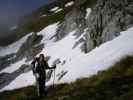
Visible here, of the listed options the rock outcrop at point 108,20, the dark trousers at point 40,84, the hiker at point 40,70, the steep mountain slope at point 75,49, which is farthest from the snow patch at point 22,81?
the hiker at point 40,70

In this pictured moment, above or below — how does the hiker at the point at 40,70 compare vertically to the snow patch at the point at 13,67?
below

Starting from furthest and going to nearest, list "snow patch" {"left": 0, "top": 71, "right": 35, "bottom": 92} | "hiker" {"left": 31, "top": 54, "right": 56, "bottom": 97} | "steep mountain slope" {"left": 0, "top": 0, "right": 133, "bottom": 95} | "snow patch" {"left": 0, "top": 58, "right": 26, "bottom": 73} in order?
"snow patch" {"left": 0, "top": 58, "right": 26, "bottom": 73}, "snow patch" {"left": 0, "top": 71, "right": 35, "bottom": 92}, "steep mountain slope" {"left": 0, "top": 0, "right": 133, "bottom": 95}, "hiker" {"left": 31, "top": 54, "right": 56, "bottom": 97}

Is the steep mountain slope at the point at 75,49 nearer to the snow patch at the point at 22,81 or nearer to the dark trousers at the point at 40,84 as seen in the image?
the snow patch at the point at 22,81

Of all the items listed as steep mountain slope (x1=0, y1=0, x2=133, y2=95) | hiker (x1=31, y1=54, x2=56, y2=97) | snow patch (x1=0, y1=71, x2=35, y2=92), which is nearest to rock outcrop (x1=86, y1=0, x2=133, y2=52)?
steep mountain slope (x1=0, y1=0, x2=133, y2=95)

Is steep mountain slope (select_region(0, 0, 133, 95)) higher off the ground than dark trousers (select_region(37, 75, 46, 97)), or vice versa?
steep mountain slope (select_region(0, 0, 133, 95))

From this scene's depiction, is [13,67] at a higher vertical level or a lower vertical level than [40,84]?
higher

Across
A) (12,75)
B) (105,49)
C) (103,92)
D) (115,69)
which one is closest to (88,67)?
(105,49)

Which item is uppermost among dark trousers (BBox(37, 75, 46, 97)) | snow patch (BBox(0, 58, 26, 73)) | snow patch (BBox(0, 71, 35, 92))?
snow patch (BBox(0, 58, 26, 73))

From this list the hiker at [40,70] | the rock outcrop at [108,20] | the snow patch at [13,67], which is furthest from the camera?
the snow patch at [13,67]

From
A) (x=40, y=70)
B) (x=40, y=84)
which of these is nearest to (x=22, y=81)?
Answer: (x=40, y=84)

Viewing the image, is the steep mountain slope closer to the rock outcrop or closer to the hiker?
the rock outcrop

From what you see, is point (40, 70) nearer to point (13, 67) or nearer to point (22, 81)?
point (22, 81)

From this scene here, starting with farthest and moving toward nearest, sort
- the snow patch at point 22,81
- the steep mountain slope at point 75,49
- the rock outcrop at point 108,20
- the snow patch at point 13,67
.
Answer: the snow patch at point 13,67 < the snow patch at point 22,81 < the rock outcrop at point 108,20 < the steep mountain slope at point 75,49

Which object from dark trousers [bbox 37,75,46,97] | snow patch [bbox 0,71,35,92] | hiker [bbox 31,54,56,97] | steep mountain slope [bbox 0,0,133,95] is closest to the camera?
hiker [bbox 31,54,56,97]
